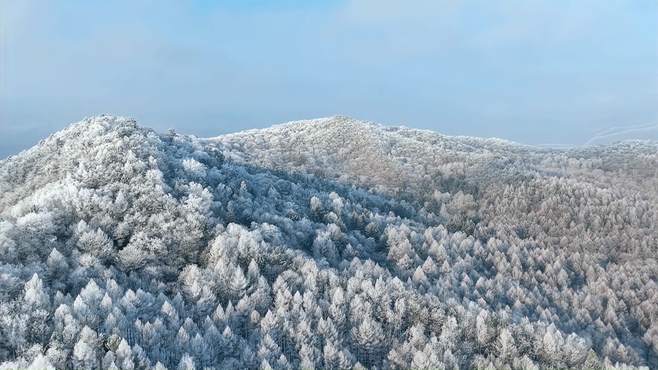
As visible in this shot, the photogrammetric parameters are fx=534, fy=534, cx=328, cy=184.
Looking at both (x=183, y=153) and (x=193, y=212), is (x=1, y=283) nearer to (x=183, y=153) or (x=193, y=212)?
(x=193, y=212)

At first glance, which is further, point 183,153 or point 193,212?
point 183,153

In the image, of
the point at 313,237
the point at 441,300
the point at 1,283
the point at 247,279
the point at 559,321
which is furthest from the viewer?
the point at 313,237

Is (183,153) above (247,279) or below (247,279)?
above

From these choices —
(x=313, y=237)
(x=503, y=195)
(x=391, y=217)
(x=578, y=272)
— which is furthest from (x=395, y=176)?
(x=313, y=237)

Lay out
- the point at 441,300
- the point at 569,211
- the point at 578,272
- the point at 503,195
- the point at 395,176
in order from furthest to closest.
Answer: the point at 395,176, the point at 503,195, the point at 569,211, the point at 578,272, the point at 441,300

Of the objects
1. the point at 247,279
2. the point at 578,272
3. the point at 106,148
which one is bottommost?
the point at 578,272

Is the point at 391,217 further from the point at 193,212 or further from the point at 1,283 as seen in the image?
the point at 1,283

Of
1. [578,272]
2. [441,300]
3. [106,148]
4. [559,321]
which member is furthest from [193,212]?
[578,272]
